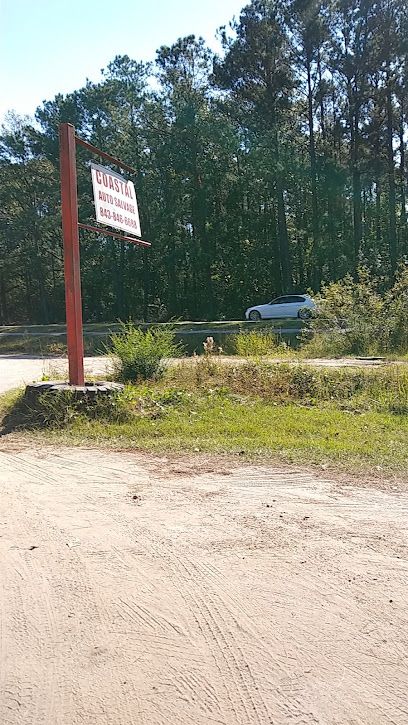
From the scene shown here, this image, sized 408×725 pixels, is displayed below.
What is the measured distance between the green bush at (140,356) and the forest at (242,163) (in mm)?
27043

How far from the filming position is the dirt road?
8.27 feet

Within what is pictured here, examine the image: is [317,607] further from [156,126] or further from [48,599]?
[156,126]

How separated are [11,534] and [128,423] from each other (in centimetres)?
371

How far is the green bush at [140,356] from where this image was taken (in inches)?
422

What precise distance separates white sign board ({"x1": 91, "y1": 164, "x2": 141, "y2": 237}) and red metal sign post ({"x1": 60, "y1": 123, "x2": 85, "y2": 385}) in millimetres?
338

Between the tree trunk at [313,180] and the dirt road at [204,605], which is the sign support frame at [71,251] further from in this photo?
the tree trunk at [313,180]

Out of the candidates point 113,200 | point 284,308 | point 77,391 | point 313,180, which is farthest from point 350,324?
point 313,180

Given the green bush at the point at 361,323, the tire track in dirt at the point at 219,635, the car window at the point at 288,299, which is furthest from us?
the car window at the point at 288,299

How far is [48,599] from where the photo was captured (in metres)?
3.37

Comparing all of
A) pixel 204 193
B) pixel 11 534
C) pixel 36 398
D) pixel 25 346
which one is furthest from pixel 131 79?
pixel 11 534

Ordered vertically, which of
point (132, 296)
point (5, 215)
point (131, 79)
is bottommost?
point (132, 296)

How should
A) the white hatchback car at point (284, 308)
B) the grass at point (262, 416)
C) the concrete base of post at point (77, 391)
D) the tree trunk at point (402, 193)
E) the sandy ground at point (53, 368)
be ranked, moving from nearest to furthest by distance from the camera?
the grass at point (262, 416)
the concrete base of post at point (77, 391)
the sandy ground at point (53, 368)
the white hatchback car at point (284, 308)
the tree trunk at point (402, 193)

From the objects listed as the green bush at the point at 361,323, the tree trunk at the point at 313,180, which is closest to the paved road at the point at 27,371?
the green bush at the point at 361,323

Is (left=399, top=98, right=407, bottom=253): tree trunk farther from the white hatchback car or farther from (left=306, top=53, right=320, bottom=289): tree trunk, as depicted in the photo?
the white hatchback car
